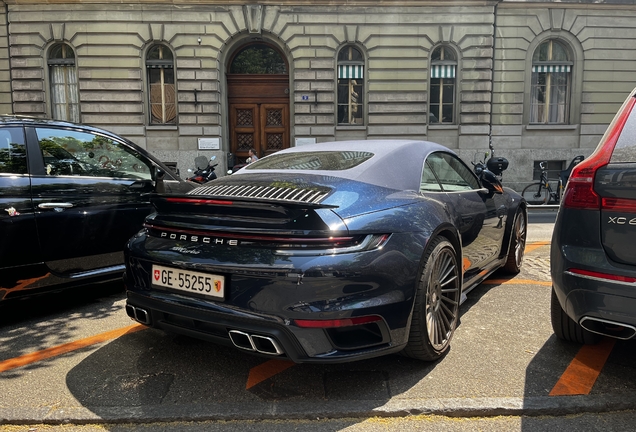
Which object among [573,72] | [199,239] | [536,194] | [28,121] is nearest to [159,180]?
[28,121]

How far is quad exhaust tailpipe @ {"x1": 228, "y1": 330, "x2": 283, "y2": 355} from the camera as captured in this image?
2.25 metres

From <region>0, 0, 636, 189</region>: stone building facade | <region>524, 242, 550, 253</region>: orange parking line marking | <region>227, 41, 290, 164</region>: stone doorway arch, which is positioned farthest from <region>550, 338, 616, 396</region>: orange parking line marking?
<region>227, 41, 290, 164</region>: stone doorway arch

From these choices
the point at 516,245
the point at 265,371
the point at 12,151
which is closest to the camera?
the point at 265,371

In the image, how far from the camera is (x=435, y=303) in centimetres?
283

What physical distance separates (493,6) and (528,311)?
654 inches

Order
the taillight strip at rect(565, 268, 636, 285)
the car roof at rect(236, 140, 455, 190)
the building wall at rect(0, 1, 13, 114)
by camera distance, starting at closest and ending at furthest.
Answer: the taillight strip at rect(565, 268, 636, 285) → the car roof at rect(236, 140, 455, 190) → the building wall at rect(0, 1, 13, 114)

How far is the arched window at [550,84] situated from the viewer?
1795 centimetres

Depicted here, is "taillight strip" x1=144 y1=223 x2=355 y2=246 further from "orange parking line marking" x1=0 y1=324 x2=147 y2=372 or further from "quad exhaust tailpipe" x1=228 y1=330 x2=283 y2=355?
"orange parking line marking" x1=0 y1=324 x2=147 y2=372

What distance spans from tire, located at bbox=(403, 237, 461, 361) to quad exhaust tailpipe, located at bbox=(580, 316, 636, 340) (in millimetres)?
791

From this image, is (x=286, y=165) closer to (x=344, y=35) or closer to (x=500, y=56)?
(x=344, y=35)

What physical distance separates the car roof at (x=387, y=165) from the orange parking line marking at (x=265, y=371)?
125cm

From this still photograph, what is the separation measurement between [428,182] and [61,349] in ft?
9.40

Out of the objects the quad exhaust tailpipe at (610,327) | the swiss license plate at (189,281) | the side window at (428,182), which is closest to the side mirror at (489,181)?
the side window at (428,182)

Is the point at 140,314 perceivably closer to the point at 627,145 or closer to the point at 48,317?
the point at 48,317
